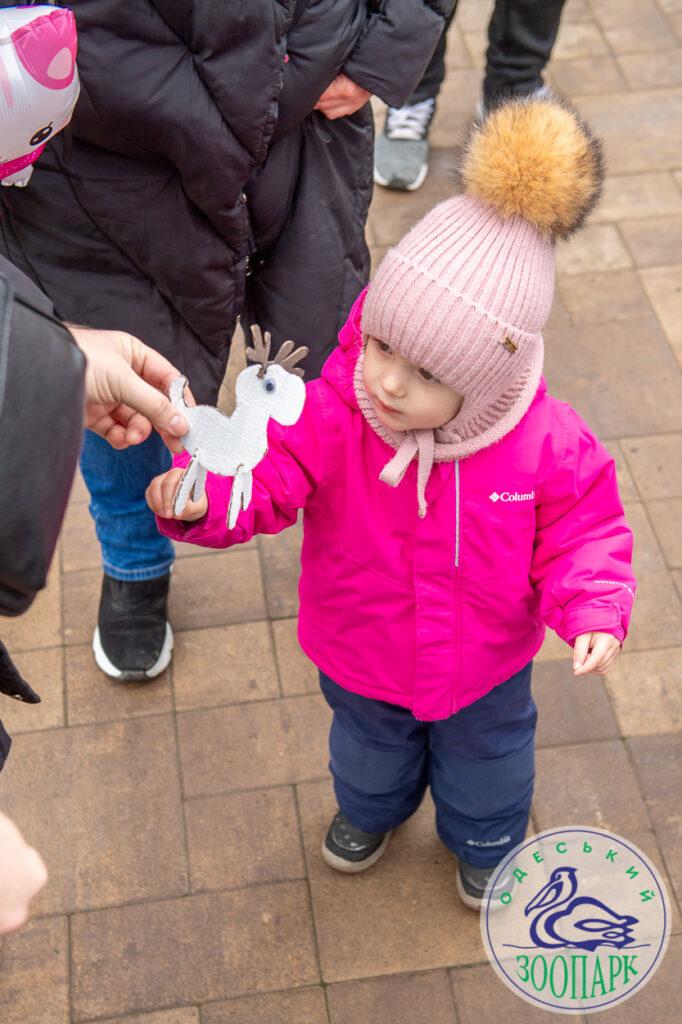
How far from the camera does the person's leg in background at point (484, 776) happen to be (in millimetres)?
2119

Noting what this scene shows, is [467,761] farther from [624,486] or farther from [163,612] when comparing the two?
[624,486]

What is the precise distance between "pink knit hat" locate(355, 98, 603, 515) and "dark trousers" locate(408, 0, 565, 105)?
2.21m

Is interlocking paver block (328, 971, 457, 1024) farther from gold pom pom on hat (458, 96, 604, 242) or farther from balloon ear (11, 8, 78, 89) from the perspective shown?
balloon ear (11, 8, 78, 89)

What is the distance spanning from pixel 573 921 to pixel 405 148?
8.67 ft

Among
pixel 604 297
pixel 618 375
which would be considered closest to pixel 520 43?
pixel 604 297

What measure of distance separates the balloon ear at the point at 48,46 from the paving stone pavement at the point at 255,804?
1460 mm

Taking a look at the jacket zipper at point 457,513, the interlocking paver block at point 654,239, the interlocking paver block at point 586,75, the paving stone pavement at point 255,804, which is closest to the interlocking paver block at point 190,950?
the paving stone pavement at point 255,804

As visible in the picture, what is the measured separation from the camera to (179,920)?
238 cm

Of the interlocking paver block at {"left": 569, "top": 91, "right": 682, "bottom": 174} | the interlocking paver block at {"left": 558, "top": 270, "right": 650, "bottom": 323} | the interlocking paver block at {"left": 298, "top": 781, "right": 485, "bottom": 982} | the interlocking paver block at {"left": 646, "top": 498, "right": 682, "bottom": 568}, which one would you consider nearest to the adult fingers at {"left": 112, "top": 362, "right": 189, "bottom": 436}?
the interlocking paver block at {"left": 298, "top": 781, "right": 485, "bottom": 982}

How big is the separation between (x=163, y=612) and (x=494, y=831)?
0.94 meters

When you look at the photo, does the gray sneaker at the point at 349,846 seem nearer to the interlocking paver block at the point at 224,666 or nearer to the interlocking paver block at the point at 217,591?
the interlocking paver block at the point at 224,666

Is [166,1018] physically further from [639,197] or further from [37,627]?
[639,197]

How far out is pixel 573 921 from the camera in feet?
7.75

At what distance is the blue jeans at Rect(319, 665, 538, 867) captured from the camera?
2.14 m
